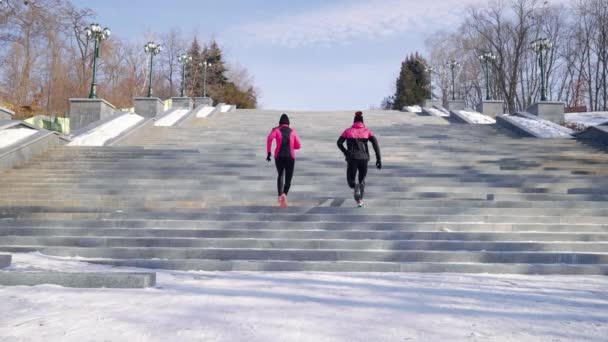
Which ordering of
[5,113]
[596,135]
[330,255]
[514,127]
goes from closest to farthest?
1. [330,255]
2. [5,113]
3. [596,135]
4. [514,127]

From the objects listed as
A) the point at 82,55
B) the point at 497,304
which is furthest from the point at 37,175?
the point at 82,55

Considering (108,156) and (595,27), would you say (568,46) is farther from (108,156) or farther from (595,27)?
(108,156)

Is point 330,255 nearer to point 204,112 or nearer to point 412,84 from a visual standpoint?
point 204,112

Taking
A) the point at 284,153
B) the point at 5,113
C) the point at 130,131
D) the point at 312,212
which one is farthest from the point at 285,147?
the point at 130,131

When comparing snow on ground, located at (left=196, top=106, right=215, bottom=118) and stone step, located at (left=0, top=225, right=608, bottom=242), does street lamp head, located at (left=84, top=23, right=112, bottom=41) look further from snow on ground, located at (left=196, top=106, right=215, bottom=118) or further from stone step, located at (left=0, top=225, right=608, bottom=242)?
stone step, located at (left=0, top=225, right=608, bottom=242)

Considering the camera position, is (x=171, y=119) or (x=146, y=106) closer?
(x=171, y=119)

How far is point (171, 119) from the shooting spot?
2131cm

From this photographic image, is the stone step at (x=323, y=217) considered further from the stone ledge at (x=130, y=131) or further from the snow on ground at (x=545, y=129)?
the snow on ground at (x=545, y=129)

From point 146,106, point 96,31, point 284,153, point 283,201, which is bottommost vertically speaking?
point 283,201

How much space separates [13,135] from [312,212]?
8.41 metres

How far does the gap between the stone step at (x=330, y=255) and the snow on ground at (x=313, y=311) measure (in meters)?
0.93

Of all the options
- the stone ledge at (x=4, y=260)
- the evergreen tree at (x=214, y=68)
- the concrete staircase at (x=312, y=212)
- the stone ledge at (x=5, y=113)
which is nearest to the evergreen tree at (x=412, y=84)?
the evergreen tree at (x=214, y=68)

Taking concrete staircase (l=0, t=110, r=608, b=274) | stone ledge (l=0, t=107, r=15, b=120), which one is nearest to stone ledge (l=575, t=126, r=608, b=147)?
concrete staircase (l=0, t=110, r=608, b=274)

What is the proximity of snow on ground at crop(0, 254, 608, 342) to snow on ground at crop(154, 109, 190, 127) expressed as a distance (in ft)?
52.1
